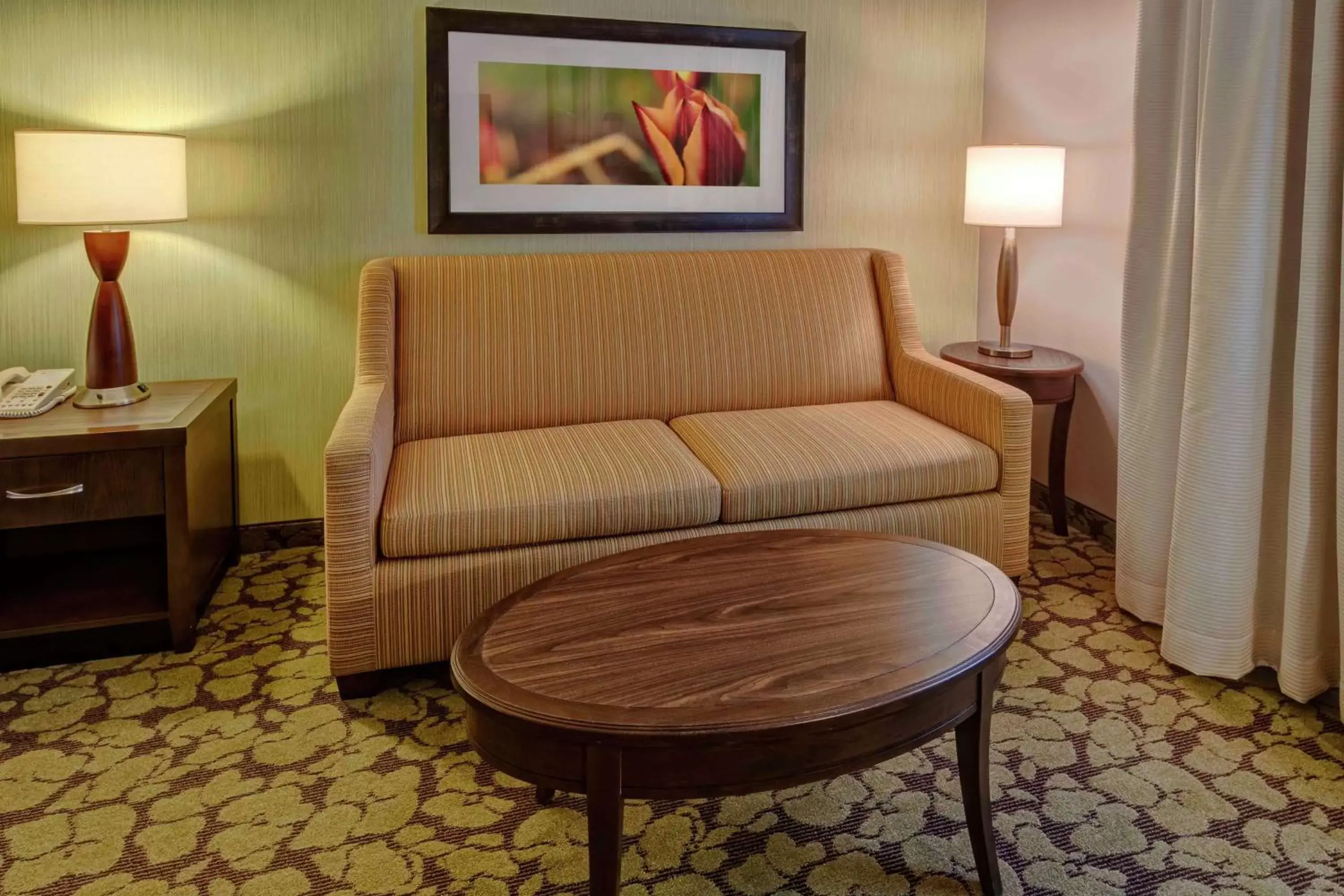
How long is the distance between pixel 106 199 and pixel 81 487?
0.69 meters

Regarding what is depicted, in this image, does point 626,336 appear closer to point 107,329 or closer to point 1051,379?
point 1051,379

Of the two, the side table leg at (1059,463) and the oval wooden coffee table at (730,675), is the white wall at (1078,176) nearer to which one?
the side table leg at (1059,463)

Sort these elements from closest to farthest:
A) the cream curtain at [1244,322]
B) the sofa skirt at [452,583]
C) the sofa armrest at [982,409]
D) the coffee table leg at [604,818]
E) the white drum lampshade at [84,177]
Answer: the coffee table leg at [604,818]
the cream curtain at [1244,322]
the sofa skirt at [452,583]
the white drum lampshade at [84,177]
the sofa armrest at [982,409]

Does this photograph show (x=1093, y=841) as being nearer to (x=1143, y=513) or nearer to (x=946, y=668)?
(x=946, y=668)

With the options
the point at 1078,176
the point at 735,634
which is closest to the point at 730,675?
the point at 735,634

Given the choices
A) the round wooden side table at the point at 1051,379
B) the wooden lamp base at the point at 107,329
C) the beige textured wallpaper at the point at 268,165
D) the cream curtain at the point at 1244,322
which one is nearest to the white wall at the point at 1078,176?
the round wooden side table at the point at 1051,379

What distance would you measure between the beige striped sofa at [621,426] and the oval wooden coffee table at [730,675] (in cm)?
47

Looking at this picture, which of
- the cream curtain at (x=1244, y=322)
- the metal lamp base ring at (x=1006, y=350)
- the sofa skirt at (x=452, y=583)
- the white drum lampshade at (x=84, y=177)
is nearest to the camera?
the cream curtain at (x=1244, y=322)

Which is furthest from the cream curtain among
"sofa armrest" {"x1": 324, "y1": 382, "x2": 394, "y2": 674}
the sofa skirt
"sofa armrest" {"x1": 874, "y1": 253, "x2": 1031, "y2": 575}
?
"sofa armrest" {"x1": 324, "y1": 382, "x2": 394, "y2": 674}

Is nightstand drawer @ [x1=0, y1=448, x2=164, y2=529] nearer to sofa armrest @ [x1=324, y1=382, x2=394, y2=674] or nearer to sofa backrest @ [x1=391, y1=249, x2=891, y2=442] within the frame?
sofa armrest @ [x1=324, y1=382, x2=394, y2=674]

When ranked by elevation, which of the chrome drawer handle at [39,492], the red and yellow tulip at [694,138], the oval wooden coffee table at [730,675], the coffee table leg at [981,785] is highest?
the red and yellow tulip at [694,138]

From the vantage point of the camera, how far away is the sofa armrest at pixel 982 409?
2.62 m

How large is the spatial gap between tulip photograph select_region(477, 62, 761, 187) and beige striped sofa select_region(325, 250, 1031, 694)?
295mm

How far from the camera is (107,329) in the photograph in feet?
8.27
